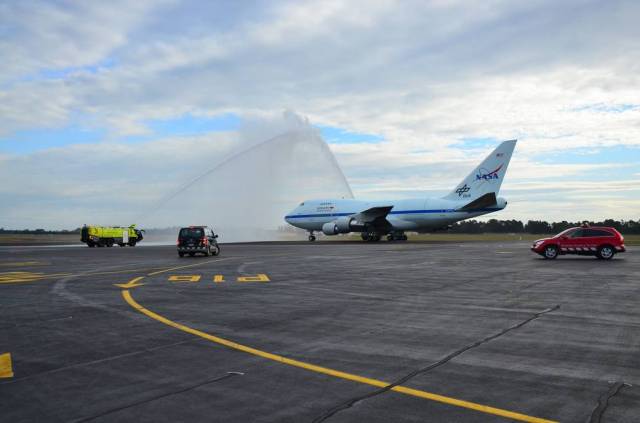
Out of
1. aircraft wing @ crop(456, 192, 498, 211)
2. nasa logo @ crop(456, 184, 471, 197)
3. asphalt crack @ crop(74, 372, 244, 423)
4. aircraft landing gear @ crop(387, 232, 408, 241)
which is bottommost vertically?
asphalt crack @ crop(74, 372, 244, 423)

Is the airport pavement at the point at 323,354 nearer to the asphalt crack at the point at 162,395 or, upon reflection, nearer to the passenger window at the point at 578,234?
the asphalt crack at the point at 162,395

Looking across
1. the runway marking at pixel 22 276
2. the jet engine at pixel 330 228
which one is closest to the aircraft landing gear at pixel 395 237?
the jet engine at pixel 330 228

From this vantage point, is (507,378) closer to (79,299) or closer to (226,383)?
(226,383)

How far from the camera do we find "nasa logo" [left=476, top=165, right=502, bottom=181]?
56.1 meters

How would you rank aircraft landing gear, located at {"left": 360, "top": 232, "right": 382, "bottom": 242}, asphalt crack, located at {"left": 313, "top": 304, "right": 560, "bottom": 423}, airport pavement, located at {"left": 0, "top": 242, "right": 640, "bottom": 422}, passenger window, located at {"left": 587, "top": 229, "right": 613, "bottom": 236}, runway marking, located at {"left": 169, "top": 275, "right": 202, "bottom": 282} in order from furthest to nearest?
1. aircraft landing gear, located at {"left": 360, "top": 232, "right": 382, "bottom": 242}
2. passenger window, located at {"left": 587, "top": 229, "right": 613, "bottom": 236}
3. runway marking, located at {"left": 169, "top": 275, "right": 202, "bottom": 282}
4. airport pavement, located at {"left": 0, "top": 242, "right": 640, "bottom": 422}
5. asphalt crack, located at {"left": 313, "top": 304, "right": 560, "bottom": 423}

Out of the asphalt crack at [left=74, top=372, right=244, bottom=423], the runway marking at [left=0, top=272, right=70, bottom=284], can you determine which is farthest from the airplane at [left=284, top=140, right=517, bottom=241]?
the asphalt crack at [left=74, top=372, right=244, bottom=423]

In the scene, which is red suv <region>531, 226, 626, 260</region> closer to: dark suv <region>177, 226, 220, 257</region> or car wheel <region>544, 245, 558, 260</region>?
car wheel <region>544, 245, 558, 260</region>

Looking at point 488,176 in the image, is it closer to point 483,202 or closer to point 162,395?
point 483,202

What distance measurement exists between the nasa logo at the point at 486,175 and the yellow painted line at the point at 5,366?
5348 centimetres

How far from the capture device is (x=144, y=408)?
5.75 m

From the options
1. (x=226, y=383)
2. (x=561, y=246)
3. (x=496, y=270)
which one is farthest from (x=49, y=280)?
(x=561, y=246)

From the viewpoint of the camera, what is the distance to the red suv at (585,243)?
29203 mm

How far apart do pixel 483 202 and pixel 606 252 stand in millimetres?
23856

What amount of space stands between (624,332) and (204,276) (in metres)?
15.7
